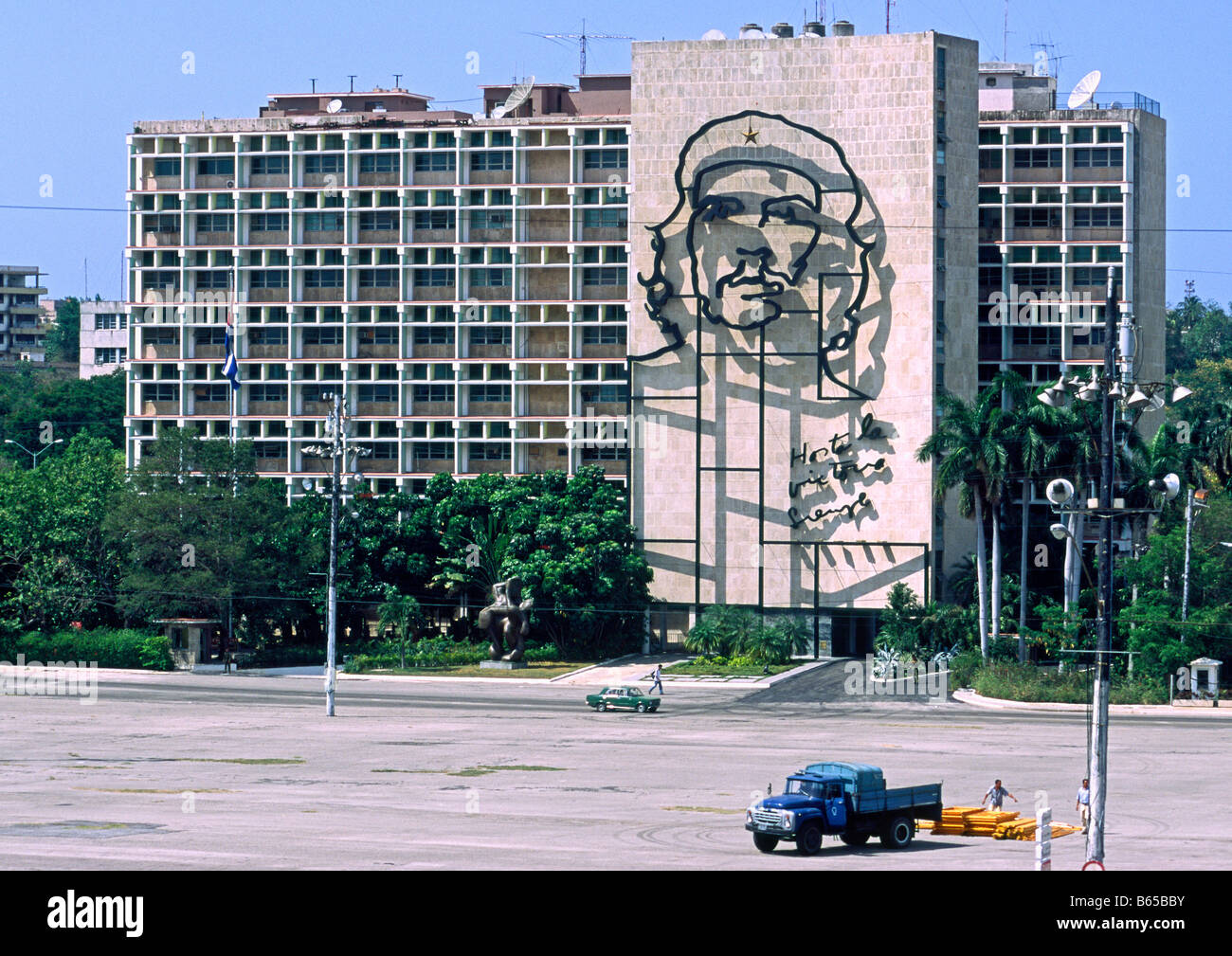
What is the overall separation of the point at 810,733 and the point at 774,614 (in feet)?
123

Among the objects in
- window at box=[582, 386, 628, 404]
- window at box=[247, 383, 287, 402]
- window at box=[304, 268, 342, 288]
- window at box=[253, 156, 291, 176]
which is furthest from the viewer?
window at box=[247, 383, 287, 402]

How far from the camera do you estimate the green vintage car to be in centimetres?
7519

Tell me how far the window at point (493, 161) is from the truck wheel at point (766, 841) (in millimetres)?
91881

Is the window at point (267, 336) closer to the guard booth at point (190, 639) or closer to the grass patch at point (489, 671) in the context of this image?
the guard booth at point (190, 639)

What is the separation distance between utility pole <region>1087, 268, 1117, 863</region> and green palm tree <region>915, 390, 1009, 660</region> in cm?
5126

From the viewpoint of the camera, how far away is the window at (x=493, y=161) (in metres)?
122

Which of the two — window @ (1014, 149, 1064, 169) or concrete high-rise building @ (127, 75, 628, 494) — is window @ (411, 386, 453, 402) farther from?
window @ (1014, 149, 1064, 169)

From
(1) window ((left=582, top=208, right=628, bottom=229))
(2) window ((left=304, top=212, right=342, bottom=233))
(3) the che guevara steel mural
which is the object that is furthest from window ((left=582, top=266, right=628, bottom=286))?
(2) window ((left=304, top=212, right=342, bottom=233))

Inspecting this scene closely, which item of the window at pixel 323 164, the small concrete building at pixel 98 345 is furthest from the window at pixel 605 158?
the small concrete building at pixel 98 345

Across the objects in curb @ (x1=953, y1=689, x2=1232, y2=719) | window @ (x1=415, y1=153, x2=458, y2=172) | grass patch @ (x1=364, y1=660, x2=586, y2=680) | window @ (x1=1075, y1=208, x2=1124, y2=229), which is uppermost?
window @ (x1=415, y1=153, x2=458, y2=172)

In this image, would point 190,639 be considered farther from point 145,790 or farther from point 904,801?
point 904,801

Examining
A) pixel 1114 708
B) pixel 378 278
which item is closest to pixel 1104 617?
pixel 1114 708

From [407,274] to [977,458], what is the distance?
52.5 metres

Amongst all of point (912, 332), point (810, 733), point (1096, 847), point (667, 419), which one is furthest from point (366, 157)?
point (1096, 847)
